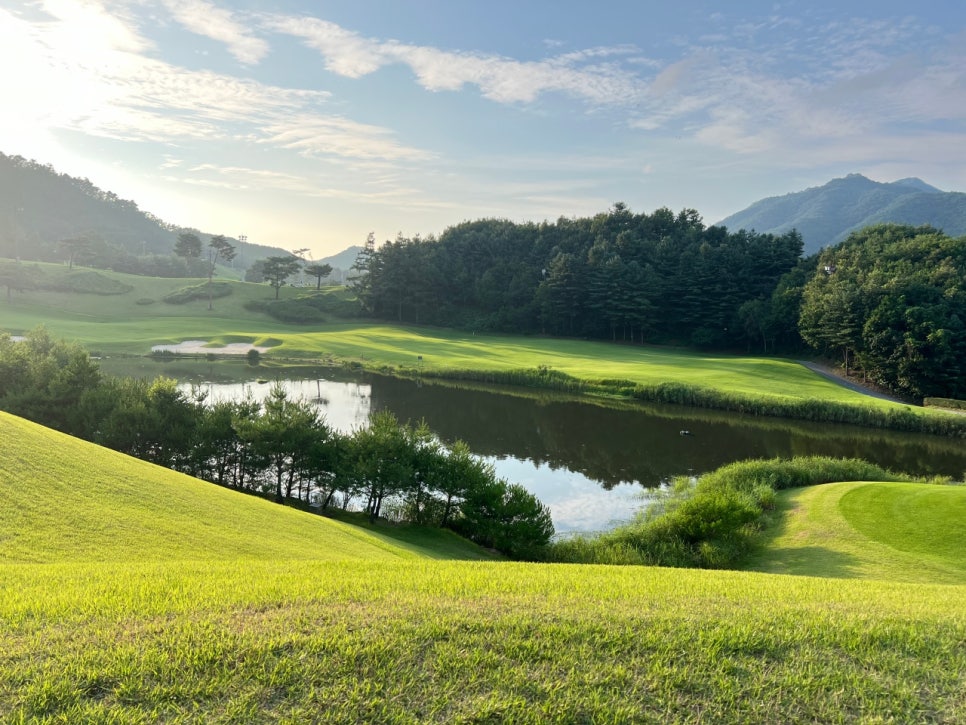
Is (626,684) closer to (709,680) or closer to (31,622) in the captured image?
(709,680)

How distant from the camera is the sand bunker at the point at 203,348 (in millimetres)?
63406

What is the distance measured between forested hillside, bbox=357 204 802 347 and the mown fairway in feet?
242

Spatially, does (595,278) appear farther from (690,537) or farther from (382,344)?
(690,537)

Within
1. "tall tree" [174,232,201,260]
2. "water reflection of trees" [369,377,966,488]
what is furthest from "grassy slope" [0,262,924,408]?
"tall tree" [174,232,201,260]

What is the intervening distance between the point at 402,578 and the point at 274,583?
1.77 meters

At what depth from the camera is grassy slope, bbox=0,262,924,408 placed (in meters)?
50.9

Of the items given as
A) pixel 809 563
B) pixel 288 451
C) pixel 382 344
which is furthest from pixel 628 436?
pixel 382 344

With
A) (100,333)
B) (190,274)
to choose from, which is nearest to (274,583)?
(100,333)

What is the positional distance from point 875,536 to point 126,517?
19.5 metres

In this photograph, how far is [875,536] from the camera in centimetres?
1684

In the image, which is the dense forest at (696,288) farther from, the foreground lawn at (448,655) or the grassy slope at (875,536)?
the foreground lawn at (448,655)

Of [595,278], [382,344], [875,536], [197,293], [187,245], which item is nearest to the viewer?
[875,536]

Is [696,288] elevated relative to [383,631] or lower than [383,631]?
elevated

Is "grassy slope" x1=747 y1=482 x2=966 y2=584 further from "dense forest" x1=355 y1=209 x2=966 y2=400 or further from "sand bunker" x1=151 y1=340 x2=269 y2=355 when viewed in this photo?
"sand bunker" x1=151 y1=340 x2=269 y2=355
